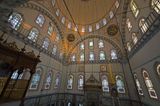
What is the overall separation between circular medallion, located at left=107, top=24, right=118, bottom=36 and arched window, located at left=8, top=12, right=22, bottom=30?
45.2 ft

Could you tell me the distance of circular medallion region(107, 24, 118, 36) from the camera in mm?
15791

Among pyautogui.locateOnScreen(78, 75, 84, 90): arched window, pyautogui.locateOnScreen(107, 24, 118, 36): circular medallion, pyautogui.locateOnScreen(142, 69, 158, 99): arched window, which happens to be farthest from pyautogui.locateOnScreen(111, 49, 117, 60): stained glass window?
pyautogui.locateOnScreen(78, 75, 84, 90): arched window

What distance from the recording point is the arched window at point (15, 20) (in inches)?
347

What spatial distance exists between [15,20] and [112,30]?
14.5m

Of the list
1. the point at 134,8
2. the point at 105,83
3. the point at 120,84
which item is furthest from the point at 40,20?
the point at 120,84

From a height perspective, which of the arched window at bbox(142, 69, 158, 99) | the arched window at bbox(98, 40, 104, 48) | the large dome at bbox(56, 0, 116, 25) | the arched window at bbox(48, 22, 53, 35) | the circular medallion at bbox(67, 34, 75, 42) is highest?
the large dome at bbox(56, 0, 116, 25)

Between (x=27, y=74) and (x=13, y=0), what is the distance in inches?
313

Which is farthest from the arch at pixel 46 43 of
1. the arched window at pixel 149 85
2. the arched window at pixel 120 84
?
the arched window at pixel 149 85

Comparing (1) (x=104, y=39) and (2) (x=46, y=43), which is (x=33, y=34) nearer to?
(2) (x=46, y=43)

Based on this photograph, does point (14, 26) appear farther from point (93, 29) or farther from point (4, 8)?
point (93, 29)

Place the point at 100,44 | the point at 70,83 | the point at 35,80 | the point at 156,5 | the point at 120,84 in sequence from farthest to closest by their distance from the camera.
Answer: the point at 100,44
the point at 70,83
the point at 120,84
the point at 35,80
the point at 156,5

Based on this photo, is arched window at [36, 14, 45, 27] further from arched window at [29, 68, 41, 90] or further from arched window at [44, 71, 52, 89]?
arched window at [44, 71, 52, 89]

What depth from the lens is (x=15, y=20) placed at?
362 inches

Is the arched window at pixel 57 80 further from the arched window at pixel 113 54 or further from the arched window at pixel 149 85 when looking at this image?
the arched window at pixel 149 85
